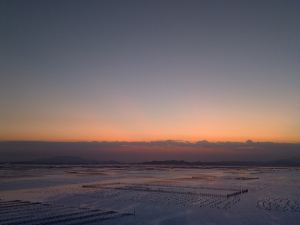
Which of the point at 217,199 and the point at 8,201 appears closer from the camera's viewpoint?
the point at 8,201

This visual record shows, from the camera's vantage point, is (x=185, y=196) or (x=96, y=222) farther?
(x=185, y=196)

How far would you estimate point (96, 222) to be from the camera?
46.8 ft

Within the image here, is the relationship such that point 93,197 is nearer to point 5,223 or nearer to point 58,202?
point 58,202

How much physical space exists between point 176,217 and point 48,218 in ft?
18.0

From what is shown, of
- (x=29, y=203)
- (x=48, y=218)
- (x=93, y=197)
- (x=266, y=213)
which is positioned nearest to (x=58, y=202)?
(x=29, y=203)

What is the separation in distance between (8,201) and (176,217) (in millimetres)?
9884

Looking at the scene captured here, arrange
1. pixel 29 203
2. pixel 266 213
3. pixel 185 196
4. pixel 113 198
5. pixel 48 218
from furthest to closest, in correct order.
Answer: pixel 185 196 < pixel 113 198 < pixel 29 203 < pixel 266 213 < pixel 48 218

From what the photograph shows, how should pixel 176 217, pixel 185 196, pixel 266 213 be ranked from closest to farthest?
pixel 176 217
pixel 266 213
pixel 185 196

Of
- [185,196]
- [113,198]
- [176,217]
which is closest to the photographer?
[176,217]

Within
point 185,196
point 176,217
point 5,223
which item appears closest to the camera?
point 5,223

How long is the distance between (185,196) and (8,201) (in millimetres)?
11007

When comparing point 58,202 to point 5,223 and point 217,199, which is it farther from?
point 217,199

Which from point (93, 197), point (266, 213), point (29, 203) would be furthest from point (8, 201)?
point (266, 213)

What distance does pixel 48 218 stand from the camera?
14820 mm
